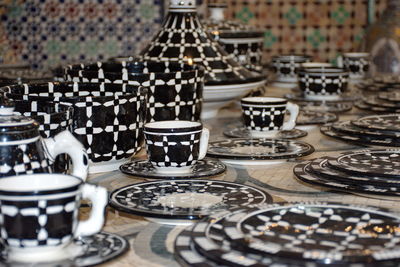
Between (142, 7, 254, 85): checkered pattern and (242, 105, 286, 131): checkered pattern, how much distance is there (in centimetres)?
28

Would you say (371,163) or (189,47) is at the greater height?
(189,47)

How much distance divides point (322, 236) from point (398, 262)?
0.11 metres

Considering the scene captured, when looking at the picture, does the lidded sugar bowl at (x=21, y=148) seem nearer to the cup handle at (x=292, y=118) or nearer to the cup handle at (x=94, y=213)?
the cup handle at (x=94, y=213)

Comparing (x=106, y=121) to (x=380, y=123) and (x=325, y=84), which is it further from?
(x=325, y=84)

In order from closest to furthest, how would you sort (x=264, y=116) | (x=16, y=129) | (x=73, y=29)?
1. (x=16, y=129)
2. (x=264, y=116)
3. (x=73, y=29)

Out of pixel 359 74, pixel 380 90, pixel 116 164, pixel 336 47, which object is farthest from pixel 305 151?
pixel 336 47

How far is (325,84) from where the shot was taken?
2.13 meters

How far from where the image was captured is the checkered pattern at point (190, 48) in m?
1.82

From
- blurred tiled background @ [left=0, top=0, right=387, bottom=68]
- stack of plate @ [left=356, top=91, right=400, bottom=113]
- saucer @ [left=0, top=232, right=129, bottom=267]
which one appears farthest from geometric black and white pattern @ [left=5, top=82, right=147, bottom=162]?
blurred tiled background @ [left=0, top=0, right=387, bottom=68]

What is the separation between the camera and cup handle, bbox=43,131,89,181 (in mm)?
944

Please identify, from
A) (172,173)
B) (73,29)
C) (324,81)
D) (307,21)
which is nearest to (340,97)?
(324,81)

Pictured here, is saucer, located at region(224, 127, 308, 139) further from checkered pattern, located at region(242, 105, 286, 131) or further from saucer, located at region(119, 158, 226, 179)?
saucer, located at region(119, 158, 226, 179)

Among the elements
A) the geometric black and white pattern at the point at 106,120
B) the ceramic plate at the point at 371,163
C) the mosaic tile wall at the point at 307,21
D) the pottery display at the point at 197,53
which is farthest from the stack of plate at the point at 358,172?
the mosaic tile wall at the point at 307,21

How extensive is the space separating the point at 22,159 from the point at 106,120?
1.14 ft
